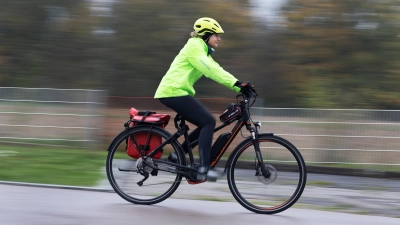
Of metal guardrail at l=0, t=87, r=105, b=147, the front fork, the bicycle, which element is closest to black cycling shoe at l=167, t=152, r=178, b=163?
the bicycle

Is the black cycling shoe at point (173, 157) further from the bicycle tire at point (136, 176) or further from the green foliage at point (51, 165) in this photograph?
the green foliage at point (51, 165)

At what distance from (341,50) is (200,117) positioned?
9088 mm

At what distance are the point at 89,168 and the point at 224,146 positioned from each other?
281 centimetres

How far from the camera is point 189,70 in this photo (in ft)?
19.3

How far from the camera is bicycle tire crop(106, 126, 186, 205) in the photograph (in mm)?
6109

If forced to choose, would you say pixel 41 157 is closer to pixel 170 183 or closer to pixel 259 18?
pixel 170 183

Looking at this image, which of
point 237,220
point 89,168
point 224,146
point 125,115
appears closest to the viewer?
point 237,220

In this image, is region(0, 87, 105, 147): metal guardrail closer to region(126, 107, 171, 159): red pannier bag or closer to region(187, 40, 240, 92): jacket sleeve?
region(126, 107, 171, 159): red pannier bag

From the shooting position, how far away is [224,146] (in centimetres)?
601

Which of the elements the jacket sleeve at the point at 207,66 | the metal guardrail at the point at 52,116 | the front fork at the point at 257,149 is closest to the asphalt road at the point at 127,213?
the front fork at the point at 257,149

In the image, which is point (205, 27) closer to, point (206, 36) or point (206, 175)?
point (206, 36)

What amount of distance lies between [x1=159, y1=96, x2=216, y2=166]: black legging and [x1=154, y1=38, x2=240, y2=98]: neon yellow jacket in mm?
75

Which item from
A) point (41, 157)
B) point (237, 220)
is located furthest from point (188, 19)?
point (237, 220)

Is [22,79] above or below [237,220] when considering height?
below
